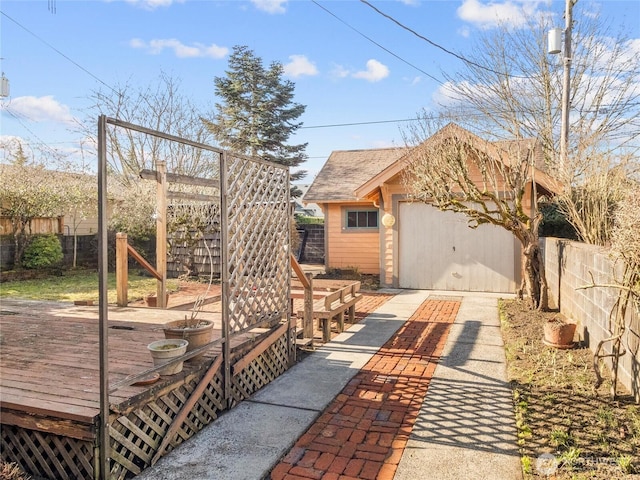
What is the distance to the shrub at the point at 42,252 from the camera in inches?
492

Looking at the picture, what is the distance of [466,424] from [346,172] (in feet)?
37.1

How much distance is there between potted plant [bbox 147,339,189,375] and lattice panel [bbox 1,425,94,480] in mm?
663

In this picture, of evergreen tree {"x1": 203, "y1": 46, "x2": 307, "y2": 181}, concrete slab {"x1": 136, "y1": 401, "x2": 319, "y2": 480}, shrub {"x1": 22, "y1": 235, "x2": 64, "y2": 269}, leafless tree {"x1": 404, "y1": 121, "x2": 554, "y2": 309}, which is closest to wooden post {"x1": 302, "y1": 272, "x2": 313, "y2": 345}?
concrete slab {"x1": 136, "y1": 401, "x2": 319, "y2": 480}

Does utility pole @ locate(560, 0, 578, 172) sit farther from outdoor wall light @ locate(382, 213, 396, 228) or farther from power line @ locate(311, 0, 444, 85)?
outdoor wall light @ locate(382, 213, 396, 228)

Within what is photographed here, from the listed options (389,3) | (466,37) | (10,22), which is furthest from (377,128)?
(10,22)

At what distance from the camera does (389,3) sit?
827cm

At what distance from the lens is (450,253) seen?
10539mm

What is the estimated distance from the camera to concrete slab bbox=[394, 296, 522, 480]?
9.31 feet

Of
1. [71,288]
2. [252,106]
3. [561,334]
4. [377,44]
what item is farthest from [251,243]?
[252,106]

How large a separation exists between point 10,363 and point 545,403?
15.3 feet

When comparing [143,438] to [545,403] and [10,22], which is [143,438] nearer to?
[545,403]

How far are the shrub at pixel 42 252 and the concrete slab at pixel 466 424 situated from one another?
12014mm

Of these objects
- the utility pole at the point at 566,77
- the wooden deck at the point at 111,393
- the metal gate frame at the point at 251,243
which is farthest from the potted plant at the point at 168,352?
the utility pole at the point at 566,77

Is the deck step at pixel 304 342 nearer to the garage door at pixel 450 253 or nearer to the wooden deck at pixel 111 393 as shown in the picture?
the wooden deck at pixel 111 393
